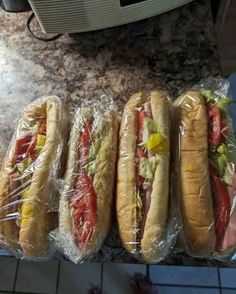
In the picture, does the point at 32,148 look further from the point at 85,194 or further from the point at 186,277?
the point at 186,277

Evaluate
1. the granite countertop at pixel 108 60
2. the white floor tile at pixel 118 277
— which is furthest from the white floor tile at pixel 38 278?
the granite countertop at pixel 108 60

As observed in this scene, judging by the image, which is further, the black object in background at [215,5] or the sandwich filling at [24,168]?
the black object in background at [215,5]

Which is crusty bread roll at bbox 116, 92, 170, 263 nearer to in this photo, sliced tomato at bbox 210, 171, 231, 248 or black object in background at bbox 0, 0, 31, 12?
sliced tomato at bbox 210, 171, 231, 248

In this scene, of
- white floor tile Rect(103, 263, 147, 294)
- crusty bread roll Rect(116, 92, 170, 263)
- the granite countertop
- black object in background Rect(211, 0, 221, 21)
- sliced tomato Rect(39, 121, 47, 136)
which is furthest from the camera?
white floor tile Rect(103, 263, 147, 294)

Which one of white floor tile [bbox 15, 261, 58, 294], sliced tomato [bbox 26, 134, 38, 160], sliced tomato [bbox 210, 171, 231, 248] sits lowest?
white floor tile [bbox 15, 261, 58, 294]

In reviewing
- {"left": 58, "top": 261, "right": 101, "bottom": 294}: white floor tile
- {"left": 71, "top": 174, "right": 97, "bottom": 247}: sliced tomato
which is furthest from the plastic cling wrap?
{"left": 58, "top": 261, "right": 101, "bottom": 294}: white floor tile

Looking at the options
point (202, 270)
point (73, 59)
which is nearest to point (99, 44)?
point (73, 59)

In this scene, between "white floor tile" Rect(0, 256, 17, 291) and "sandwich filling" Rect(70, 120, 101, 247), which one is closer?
"sandwich filling" Rect(70, 120, 101, 247)

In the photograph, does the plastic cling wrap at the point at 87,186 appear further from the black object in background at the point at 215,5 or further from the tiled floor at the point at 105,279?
the tiled floor at the point at 105,279
